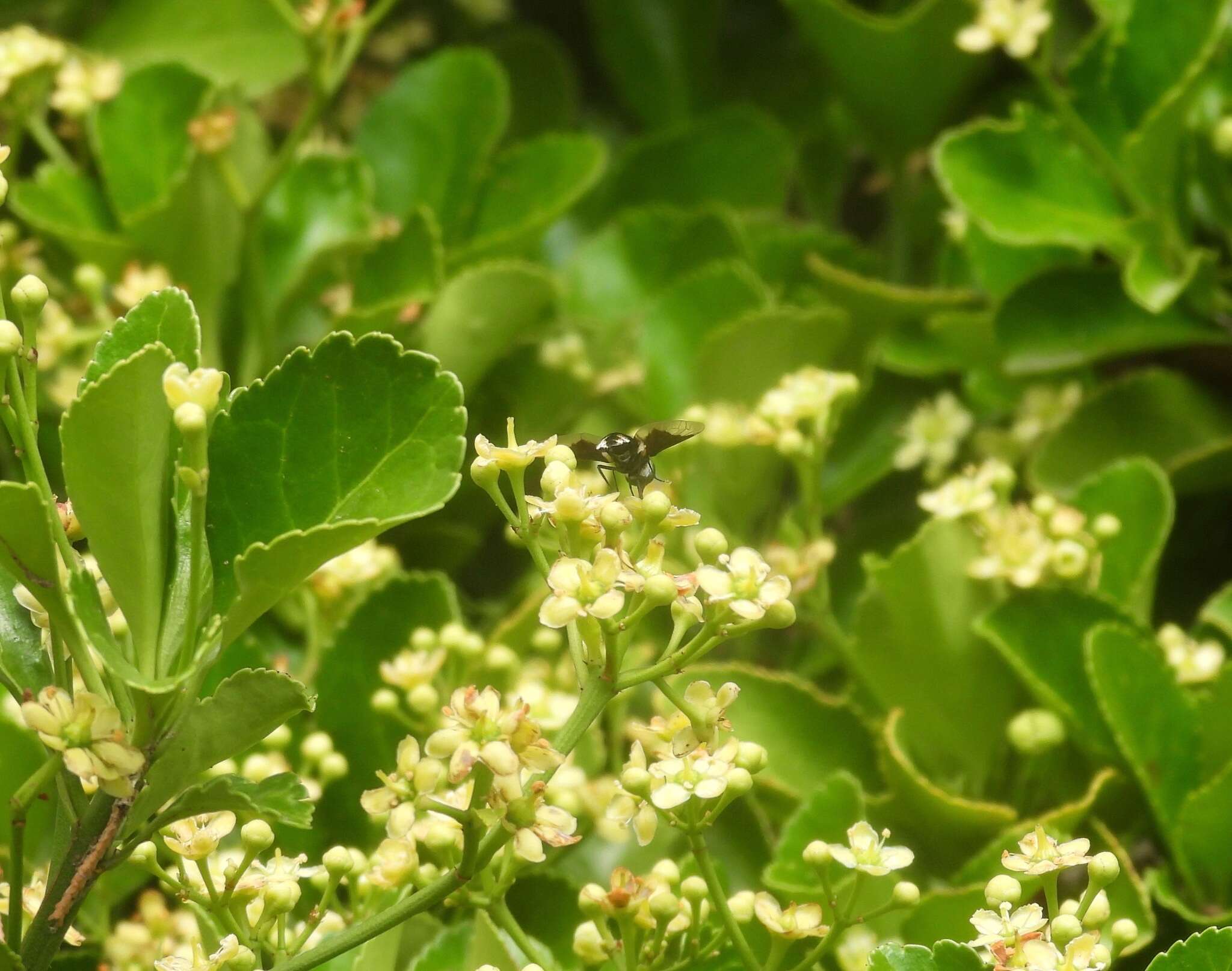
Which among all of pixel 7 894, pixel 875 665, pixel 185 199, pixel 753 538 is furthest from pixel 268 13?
pixel 7 894

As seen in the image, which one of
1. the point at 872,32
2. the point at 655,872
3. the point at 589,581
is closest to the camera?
the point at 589,581

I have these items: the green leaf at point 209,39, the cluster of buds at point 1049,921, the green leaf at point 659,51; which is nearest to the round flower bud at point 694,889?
the cluster of buds at point 1049,921

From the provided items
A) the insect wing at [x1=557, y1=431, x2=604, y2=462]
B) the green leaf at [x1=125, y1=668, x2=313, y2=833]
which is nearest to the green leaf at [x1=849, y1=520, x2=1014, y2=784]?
the insect wing at [x1=557, y1=431, x2=604, y2=462]

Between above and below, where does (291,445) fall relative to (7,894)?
above

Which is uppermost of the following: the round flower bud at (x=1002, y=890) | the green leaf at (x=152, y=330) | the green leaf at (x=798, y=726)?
the green leaf at (x=152, y=330)

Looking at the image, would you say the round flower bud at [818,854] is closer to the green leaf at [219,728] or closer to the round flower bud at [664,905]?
the round flower bud at [664,905]

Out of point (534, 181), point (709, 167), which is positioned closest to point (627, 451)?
point (534, 181)

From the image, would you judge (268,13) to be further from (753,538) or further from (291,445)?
(291,445)
